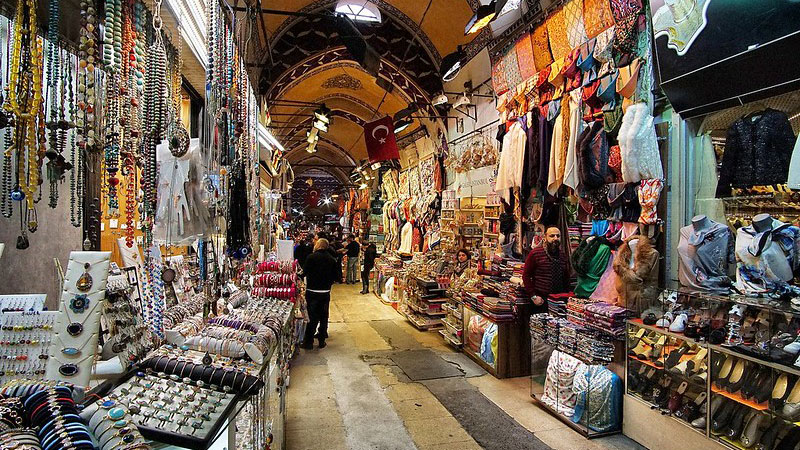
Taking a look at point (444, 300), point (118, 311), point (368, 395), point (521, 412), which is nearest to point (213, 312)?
point (118, 311)

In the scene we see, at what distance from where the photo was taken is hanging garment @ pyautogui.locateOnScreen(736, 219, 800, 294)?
2818 mm

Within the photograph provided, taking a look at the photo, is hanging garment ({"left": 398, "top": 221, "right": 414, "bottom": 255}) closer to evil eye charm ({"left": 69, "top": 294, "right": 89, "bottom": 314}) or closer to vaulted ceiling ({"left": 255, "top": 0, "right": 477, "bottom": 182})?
vaulted ceiling ({"left": 255, "top": 0, "right": 477, "bottom": 182})

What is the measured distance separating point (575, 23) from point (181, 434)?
198 inches

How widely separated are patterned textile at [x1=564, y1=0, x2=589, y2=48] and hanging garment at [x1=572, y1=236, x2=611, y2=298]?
2.06m

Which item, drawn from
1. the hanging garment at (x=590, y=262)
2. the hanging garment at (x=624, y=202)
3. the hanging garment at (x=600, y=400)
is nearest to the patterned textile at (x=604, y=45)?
the hanging garment at (x=624, y=202)

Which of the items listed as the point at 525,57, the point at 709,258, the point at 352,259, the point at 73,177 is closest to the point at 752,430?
the point at 709,258

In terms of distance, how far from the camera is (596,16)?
4.45 metres

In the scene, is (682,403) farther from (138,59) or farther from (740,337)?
(138,59)

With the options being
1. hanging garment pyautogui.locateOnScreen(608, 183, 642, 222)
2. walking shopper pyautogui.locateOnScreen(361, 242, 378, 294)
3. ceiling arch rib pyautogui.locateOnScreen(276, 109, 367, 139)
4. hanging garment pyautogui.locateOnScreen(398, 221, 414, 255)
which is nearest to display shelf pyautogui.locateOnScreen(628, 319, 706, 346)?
hanging garment pyautogui.locateOnScreen(608, 183, 642, 222)

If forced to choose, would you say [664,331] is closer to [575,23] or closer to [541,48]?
[575,23]

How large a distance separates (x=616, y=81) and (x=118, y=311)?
13.9 feet

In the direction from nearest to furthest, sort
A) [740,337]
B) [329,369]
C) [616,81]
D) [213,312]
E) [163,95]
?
[163,95] → [213,312] → [740,337] → [616,81] → [329,369]

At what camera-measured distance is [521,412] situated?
4270 mm

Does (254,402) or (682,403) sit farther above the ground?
(254,402)
